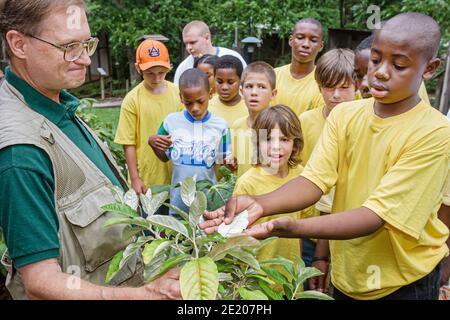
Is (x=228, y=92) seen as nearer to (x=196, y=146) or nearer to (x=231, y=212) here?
(x=196, y=146)

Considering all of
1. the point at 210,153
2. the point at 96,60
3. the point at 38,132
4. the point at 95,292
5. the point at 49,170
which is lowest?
the point at 96,60

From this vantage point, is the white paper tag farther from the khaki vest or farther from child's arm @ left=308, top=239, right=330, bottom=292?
child's arm @ left=308, top=239, right=330, bottom=292

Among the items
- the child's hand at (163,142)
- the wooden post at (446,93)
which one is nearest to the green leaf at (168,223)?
the child's hand at (163,142)

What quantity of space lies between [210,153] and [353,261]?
1574mm

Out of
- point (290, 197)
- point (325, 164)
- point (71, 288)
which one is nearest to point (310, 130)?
point (325, 164)

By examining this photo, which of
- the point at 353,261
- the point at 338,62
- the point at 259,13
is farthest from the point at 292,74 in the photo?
the point at 259,13

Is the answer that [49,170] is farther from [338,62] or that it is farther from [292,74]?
[292,74]

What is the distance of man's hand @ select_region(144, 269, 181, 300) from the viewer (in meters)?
1.31

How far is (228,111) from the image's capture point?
3.68m

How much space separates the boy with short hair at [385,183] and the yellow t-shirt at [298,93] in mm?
1530

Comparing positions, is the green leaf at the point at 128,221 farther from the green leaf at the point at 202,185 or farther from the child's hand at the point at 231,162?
the child's hand at the point at 231,162

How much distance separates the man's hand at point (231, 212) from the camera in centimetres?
161

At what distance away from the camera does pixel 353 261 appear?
1.99 m

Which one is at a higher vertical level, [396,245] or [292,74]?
[292,74]
